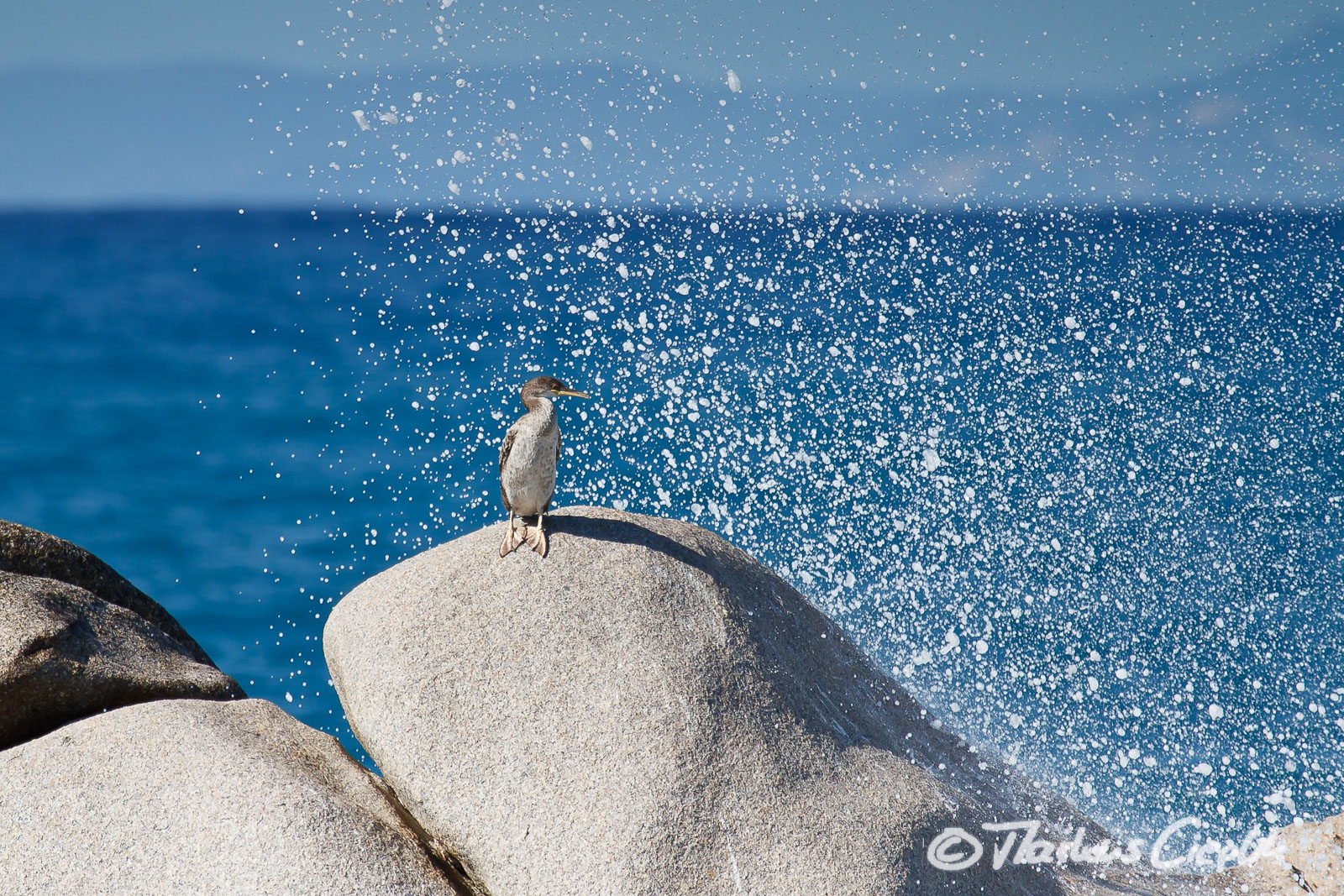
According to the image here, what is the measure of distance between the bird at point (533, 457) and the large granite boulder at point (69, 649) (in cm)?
163

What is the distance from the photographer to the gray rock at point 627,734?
3320mm

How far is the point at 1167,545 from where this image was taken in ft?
37.1

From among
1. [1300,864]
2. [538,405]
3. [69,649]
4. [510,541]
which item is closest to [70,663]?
[69,649]

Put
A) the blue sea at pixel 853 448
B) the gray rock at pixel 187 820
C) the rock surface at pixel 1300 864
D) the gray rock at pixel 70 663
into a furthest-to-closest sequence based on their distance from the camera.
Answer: the blue sea at pixel 853 448 < the rock surface at pixel 1300 864 < the gray rock at pixel 70 663 < the gray rock at pixel 187 820

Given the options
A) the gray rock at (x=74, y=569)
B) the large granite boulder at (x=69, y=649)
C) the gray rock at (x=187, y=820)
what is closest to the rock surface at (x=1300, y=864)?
the gray rock at (x=187, y=820)

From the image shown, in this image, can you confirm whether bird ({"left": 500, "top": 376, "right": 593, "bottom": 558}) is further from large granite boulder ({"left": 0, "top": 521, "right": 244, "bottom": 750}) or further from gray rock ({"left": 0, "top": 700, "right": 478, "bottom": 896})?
large granite boulder ({"left": 0, "top": 521, "right": 244, "bottom": 750})

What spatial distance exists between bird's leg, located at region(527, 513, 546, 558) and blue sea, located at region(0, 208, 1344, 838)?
341cm

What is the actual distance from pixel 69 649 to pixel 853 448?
1305 cm

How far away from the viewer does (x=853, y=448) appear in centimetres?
1577

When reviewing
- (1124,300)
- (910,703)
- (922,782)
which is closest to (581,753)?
(922,782)

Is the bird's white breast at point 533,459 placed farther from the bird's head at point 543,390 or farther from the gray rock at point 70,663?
the gray rock at point 70,663

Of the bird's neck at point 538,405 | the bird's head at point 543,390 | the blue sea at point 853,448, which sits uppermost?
the bird's head at point 543,390

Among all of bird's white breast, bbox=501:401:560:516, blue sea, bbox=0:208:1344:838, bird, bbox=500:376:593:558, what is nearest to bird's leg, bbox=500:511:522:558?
bird, bbox=500:376:593:558

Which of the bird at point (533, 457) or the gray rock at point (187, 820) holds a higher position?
the bird at point (533, 457)
